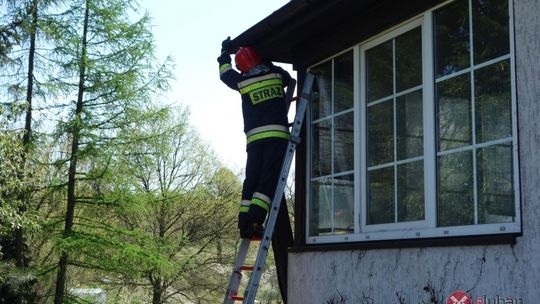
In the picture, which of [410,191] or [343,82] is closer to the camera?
[410,191]

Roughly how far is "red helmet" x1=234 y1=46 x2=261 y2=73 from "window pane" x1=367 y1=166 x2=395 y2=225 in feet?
5.09

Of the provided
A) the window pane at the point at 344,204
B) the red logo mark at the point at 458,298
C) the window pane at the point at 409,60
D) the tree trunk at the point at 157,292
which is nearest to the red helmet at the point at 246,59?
the window pane at the point at 344,204

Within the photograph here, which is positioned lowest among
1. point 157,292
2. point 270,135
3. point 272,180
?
point 157,292

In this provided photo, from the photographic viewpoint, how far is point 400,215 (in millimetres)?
4379

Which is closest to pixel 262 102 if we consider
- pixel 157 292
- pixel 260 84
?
pixel 260 84

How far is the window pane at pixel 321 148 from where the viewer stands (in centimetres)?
542

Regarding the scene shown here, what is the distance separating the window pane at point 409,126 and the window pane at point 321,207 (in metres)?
1.03

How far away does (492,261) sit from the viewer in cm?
345

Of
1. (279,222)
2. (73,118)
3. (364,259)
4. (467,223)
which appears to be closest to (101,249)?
(73,118)

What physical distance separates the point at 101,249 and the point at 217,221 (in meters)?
12.7

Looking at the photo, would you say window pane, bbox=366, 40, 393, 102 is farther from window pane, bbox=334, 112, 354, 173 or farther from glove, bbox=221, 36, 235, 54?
glove, bbox=221, 36, 235, 54

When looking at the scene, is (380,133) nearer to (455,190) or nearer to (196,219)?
(455,190)

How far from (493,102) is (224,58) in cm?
280

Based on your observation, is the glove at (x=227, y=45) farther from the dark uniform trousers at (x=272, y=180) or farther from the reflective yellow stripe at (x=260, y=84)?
the dark uniform trousers at (x=272, y=180)
